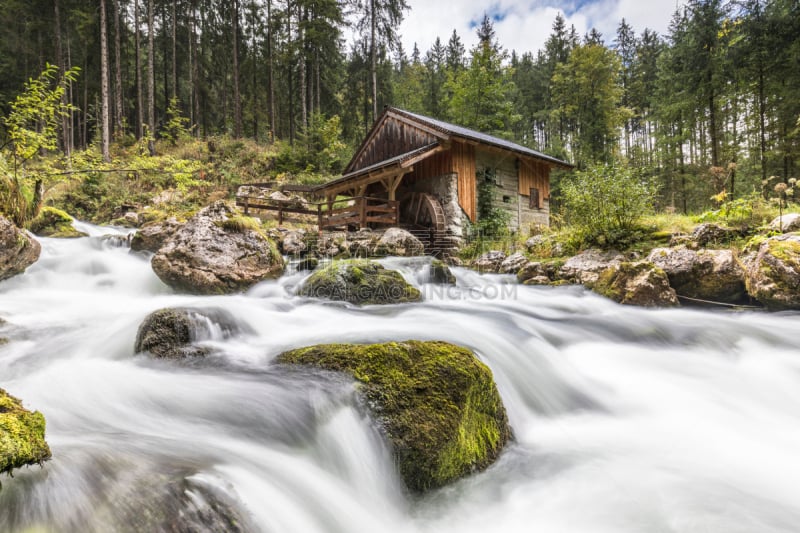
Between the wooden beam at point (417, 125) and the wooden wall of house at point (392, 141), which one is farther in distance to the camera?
the wooden wall of house at point (392, 141)

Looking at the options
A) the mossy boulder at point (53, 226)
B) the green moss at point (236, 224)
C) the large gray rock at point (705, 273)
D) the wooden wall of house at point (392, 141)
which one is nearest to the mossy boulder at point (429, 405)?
the green moss at point (236, 224)

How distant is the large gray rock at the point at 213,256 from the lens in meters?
6.71

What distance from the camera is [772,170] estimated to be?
19.5 meters

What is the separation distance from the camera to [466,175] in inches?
563

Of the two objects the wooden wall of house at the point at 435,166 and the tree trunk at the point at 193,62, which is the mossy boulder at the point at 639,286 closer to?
the wooden wall of house at the point at 435,166

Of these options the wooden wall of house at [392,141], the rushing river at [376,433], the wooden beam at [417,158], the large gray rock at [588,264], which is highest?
the wooden wall of house at [392,141]

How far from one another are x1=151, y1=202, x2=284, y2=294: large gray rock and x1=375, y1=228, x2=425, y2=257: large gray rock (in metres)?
4.05

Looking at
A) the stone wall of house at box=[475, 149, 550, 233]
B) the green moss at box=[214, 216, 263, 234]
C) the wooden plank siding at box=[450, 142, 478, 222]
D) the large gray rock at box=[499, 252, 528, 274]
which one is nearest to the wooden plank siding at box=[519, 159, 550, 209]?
the stone wall of house at box=[475, 149, 550, 233]

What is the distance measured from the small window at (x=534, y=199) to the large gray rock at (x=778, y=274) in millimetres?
11017

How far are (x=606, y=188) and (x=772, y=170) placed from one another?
18.6 m

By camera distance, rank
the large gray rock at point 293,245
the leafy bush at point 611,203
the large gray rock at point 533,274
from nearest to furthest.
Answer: the leafy bush at point 611,203 < the large gray rock at point 533,274 < the large gray rock at point 293,245

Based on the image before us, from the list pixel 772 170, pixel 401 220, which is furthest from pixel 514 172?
pixel 772 170

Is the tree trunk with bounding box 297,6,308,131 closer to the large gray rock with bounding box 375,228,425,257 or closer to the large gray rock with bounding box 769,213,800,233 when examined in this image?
the large gray rock with bounding box 375,228,425,257

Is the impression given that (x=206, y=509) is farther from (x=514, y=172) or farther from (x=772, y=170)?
(x=772, y=170)
